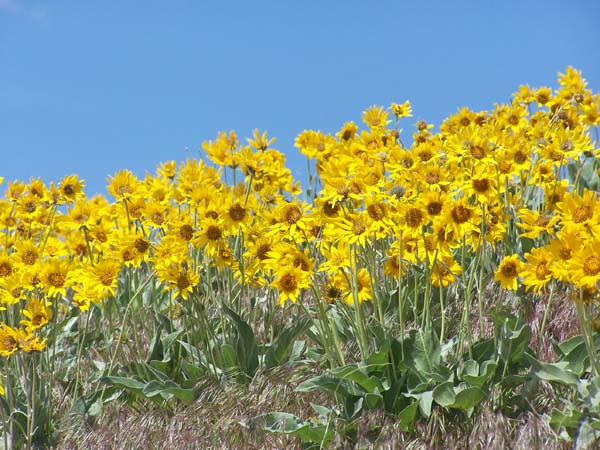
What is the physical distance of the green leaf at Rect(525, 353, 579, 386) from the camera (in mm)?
3354

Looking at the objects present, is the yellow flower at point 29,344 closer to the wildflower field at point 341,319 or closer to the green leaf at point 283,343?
the wildflower field at point 341,319

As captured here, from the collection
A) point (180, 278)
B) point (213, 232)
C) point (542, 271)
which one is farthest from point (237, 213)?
point (542, 271)

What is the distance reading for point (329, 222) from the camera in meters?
3.67

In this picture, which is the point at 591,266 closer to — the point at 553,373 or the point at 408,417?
the point at 553,373

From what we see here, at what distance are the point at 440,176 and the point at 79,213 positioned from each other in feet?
7.56

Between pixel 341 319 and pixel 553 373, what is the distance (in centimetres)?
147

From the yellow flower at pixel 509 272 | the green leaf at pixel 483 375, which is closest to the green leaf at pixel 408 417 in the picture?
the green leaf at pixel 483 375

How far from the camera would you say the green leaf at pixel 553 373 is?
3.35 metres

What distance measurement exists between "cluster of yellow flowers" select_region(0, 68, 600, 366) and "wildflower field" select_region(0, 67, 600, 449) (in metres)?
0.01

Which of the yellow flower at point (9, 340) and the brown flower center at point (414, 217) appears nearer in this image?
the brown flower center at point (414, 217)

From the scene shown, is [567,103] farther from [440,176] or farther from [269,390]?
[269,390]

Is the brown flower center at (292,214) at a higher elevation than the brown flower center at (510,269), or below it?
higher

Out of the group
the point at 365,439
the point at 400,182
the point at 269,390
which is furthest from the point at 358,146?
the point at 365,439

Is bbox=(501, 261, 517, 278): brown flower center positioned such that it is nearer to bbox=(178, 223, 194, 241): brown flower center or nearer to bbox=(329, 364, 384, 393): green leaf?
bbox=(329, 364, 384, 393): green leaf
